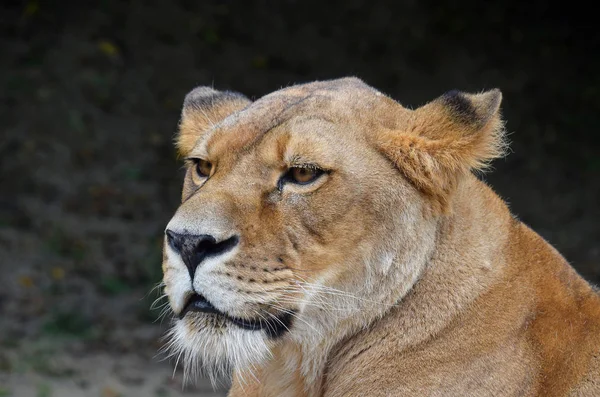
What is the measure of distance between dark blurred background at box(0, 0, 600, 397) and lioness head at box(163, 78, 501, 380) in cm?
484

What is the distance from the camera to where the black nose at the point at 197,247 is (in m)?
2.82

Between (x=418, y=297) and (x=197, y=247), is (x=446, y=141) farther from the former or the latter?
(x=197, y=247)

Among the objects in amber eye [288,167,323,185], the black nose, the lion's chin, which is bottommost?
the lion's chin

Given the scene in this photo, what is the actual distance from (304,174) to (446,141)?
507mm

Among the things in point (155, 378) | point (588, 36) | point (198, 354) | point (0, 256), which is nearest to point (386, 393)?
point (198, 354)

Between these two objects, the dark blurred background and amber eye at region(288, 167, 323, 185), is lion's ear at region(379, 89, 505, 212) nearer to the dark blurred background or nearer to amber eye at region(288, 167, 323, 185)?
amber eye at region(288, 167, 323, 185)

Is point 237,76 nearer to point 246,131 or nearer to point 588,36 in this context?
point 588,36

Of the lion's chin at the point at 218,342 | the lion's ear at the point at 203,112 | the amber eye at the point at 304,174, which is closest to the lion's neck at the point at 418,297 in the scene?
the lion's chin at the point at 218,342

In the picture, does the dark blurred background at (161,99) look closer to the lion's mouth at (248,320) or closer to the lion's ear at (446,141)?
the lion's mouth at (248,320)

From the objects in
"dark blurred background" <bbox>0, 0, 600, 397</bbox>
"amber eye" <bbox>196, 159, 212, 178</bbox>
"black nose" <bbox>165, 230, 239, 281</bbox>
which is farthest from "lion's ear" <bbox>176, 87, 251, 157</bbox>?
"dark blurred background" <bbox>0, 0, 600, 397</bbox>

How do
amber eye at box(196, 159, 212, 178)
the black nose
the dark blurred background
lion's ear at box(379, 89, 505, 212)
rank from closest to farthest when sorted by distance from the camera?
1. the black nose
2. lion's ear at box(379, 89, 505, 212)
3. amber eye at box(196, 159, 212, 178)
4. the dark blurred background

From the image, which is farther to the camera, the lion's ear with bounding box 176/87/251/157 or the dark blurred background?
the dark blurred background

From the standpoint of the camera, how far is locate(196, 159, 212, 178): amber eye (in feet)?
11.0

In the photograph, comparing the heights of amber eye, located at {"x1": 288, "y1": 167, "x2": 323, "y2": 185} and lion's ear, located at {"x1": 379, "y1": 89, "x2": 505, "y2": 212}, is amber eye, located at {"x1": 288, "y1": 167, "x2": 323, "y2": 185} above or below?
below
